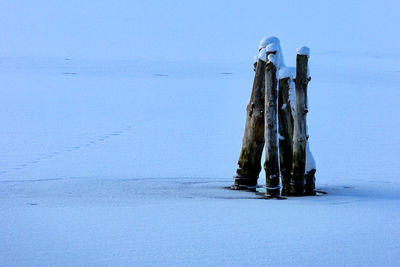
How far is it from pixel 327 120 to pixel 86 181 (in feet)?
21.8

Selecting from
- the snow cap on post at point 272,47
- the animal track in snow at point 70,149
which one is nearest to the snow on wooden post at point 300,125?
the snow cap on post at point 272,47

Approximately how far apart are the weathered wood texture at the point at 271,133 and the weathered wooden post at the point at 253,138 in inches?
16.3

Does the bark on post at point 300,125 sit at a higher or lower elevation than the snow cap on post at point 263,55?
lower

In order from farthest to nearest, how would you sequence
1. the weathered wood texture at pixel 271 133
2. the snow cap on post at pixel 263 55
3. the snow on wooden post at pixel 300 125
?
the snow cap on post at pixel 263 55 < the snow on wooden post at pixel 300 125 < the weathered wood texture at pixel 271 133

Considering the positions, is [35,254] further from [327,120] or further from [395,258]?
[327,120]

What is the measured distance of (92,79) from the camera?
20.3m

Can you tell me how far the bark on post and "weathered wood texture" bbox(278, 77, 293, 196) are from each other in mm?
79

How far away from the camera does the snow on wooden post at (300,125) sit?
6227mm

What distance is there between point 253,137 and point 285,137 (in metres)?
0.32

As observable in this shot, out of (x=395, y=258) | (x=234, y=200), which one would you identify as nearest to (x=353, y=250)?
(x=395, y=258)

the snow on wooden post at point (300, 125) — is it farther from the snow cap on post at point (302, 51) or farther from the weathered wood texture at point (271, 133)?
the weathered wood texture at point (271, 133)

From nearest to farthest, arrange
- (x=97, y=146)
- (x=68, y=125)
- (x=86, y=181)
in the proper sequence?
(x=86, y=181) → (x=97, y=146) → (x=68, y=125)

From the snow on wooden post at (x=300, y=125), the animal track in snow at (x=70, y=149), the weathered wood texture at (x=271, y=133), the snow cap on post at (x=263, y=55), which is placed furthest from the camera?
the animal track in snow at (x=70, y=149)

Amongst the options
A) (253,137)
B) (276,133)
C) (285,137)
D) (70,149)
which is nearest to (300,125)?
(285,137)
